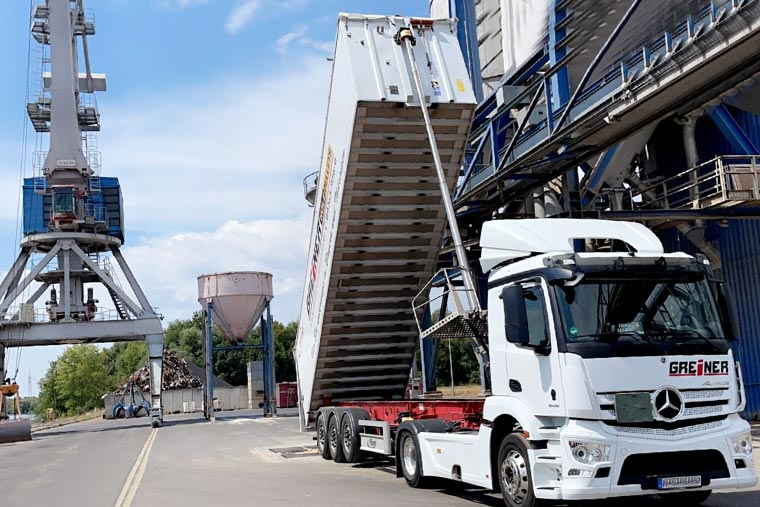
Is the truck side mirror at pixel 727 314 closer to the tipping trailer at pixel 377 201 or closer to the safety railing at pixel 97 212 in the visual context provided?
the tipping trailer at pixel 377 201

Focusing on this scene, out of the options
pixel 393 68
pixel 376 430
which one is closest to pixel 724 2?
pixel 393 68

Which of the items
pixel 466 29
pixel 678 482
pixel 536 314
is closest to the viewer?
pixel 678 482

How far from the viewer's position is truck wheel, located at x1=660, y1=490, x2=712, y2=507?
8.38 meters

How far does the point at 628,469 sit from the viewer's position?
288 inches

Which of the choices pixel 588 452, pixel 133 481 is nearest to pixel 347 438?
pixel 133 481

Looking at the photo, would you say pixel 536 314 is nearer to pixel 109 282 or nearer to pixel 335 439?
pixel 335 439

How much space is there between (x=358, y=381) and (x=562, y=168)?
8.13 m

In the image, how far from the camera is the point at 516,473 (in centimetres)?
812

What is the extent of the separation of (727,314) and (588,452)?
2.21 m

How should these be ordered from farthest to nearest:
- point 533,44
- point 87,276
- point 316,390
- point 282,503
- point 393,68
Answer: point 87,276 → point 533,44 → point 316,390 → point 393,68 → point 282,503

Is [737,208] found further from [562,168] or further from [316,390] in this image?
[316,390]

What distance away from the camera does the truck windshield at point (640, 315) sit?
24.9ft

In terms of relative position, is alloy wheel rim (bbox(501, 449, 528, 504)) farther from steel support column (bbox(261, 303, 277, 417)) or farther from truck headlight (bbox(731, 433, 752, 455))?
steel support column (bbox(261, 303, 277, 417))

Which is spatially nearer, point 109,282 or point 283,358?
point 109,282
